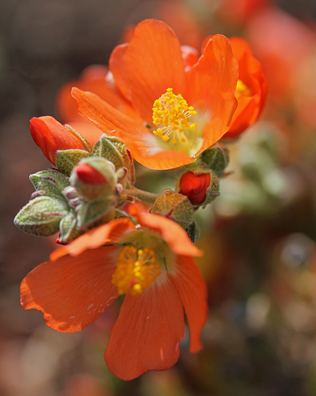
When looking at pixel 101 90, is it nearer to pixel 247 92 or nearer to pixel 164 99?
pixel 164 99

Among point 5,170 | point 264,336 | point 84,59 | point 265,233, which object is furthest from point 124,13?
point 264,336

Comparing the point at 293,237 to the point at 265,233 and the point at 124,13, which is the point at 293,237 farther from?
the point at 124,13

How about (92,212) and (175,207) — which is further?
(175,207)

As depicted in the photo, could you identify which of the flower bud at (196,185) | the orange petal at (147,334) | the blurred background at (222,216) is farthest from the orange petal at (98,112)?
the blurred background at (222,216)

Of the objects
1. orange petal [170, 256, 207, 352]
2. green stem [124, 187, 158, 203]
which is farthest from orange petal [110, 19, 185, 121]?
orange petal [170, 256, 207, 352]

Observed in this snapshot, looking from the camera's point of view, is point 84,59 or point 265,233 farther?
point 84,59

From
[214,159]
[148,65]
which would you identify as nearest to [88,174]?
[214,159]

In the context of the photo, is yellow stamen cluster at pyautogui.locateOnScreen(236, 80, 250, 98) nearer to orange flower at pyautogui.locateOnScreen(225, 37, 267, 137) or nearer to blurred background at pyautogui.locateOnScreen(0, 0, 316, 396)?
orange flower at pyautogui.locateOnScreen(225, 37, 267, 137)

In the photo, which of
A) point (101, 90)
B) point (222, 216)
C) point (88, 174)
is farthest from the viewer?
point (222, 216)
